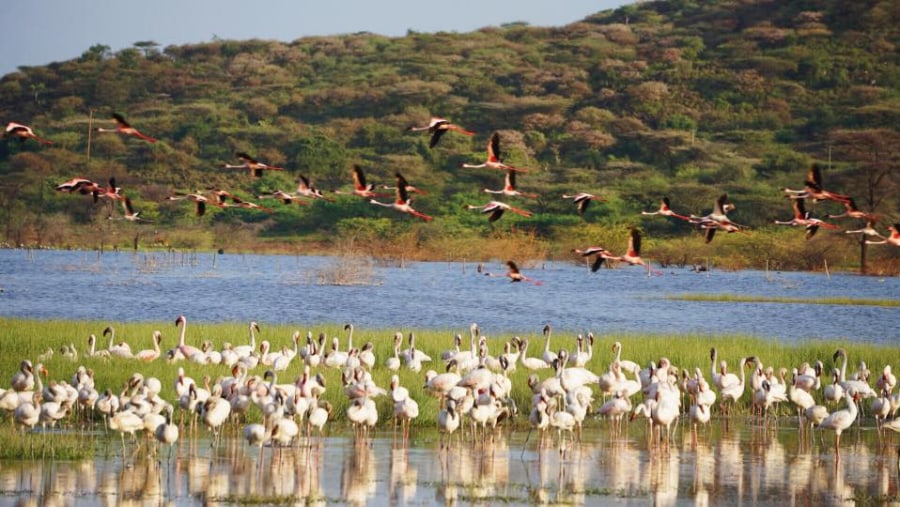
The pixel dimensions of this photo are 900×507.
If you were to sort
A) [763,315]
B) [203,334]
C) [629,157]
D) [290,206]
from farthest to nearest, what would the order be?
[629,157] < [290,206] < [763,315] < [203,334]

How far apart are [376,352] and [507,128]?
7530 centimetres

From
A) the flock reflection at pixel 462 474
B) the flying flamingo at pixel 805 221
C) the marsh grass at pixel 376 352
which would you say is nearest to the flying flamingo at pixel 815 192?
the flying flamingo at pixel 805 221

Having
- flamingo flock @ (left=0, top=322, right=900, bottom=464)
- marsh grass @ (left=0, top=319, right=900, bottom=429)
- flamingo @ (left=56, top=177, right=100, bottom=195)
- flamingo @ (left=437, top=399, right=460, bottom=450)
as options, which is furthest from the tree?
flamingo @ (left=56, top=177, right=100, bottom=195)

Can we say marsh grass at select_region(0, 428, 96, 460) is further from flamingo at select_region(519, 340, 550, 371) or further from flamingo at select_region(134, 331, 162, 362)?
flamingo at select_region(519, 340, 550, 371)

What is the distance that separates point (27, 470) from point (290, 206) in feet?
211

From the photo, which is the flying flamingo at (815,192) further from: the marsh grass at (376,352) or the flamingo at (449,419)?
the flamingo at (449,419)

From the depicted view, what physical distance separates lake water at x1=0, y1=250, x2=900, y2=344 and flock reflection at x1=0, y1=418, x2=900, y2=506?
16417 millimetres

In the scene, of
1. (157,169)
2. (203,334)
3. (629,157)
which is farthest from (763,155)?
(203,334)

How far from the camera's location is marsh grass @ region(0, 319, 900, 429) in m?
20.3

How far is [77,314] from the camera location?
3606 cm

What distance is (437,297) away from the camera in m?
46.9

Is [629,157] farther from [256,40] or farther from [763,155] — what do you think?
[256,40]

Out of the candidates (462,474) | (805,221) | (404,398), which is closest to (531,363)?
(805,221)

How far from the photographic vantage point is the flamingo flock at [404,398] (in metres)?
16.8
